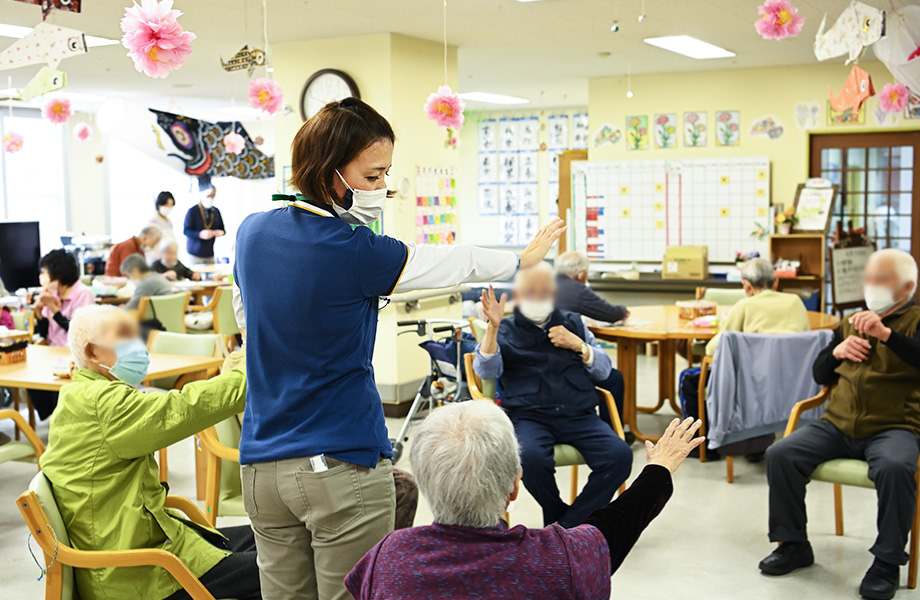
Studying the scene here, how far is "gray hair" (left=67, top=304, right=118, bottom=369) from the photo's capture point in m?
2.47

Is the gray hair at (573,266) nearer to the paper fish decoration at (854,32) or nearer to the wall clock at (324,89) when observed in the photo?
the paper fish decoration at (854,32)

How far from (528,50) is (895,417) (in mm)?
4628

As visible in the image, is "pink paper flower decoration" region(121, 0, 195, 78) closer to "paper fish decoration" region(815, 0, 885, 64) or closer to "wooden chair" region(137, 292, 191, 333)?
"paper fish decoration" region(815, 0, 885, 64)

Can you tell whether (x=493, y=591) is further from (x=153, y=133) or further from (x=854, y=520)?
(x=153, y=133)

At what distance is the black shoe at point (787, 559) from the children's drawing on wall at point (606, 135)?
5858mm

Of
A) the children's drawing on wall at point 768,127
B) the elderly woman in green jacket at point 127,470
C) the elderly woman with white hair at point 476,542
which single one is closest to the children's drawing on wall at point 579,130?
the children's drawing on wall at point 768,127

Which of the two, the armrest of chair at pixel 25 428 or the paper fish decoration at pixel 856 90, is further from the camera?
the paper fish decoration at pixel 856 90

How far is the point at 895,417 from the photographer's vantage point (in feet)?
11.4

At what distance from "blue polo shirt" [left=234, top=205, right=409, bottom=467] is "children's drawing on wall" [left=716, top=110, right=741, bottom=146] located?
736 cm

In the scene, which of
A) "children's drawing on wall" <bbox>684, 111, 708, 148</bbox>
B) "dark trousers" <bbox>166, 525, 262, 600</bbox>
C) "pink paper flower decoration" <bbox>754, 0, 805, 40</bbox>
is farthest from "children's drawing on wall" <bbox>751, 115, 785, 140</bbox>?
"dark trousers" <bbox>166, 525, 262, 600</bbox>

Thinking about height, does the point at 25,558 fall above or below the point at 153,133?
below

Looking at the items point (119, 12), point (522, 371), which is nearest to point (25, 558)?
point (522, 371)

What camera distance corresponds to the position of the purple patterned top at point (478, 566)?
151 centimetres

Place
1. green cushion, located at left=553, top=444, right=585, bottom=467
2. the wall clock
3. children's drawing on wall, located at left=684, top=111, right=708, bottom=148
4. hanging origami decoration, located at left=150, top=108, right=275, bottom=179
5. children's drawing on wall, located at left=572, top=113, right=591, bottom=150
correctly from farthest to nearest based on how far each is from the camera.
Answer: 1. children's drawing on wall, located at left=572, top=113, right=591, bottom=150
2. hanging origami decoration, located at left=150, top=108, right=275, bottom=179
3. children's drawing on wall, located at left=684, top=111, right=708, bottom=148
4. the wall clock
5. green cushion, located at left=553, top=444, right=585, bottom=467
